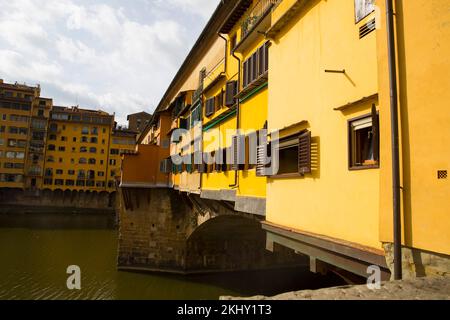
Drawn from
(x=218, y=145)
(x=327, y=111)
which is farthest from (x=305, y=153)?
(x=218, y=145)

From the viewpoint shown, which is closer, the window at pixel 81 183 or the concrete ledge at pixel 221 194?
the concrete ledge at pixel 221 194

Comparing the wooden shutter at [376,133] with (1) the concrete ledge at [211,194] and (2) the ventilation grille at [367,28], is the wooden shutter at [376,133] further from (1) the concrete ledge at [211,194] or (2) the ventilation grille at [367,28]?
(1) the concrete ledge at [211,194]

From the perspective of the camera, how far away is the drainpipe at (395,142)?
410cm

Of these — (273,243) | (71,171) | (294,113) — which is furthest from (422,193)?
(71,171)

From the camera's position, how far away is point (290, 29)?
296 inches

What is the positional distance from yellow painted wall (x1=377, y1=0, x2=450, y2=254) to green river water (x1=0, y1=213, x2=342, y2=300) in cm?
1770

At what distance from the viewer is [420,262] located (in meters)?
3.92

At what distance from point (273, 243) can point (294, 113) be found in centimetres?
310

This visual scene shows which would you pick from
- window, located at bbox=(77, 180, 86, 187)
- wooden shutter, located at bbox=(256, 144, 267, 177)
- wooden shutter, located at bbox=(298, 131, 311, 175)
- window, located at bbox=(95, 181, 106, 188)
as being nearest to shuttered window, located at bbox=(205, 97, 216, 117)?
wooden shutter, located at bbox=(256, 144, 267, 177)

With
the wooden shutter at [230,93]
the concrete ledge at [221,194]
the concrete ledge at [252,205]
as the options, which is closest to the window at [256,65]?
the wooden shutter at [230,93]

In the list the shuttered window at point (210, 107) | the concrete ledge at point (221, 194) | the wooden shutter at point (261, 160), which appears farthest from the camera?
the shuttered window at point (210, 107)

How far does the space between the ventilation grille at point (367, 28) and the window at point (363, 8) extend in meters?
0.17

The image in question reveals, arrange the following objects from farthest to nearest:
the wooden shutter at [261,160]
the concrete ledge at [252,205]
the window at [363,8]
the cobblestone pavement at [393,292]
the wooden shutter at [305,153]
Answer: the concrete ledge at [252,205] < the wooden shutter at [261,160] < the wooden shutter at [305,153] < the window at [363,8] < the cobblestone pavement at [393,292]

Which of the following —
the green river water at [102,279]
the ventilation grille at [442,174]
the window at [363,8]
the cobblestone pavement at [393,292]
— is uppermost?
the window at [363,8]
